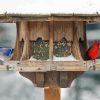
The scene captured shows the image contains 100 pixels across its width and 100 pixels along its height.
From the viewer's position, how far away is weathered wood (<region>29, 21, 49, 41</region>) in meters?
3.40

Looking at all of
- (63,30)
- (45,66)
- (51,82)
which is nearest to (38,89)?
(51,82)

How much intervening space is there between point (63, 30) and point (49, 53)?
0.22 m

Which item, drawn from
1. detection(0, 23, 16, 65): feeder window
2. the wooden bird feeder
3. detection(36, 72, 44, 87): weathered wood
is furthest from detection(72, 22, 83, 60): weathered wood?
detection(0, 23, 16, 65): feeder window

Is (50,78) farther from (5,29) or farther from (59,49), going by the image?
(5,29)

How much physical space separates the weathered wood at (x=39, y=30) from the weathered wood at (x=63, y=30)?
69mm

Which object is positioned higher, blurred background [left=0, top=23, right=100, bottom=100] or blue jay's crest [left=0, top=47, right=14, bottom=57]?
blue jay's crest [left=0, top=47, right=14, bottom=57]

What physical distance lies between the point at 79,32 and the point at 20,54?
50 cm

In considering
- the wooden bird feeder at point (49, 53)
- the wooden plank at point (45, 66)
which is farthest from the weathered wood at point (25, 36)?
the wooden plank at point (45, 66)

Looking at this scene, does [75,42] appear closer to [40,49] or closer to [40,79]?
[40,49]

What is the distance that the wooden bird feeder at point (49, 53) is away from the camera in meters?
3.25

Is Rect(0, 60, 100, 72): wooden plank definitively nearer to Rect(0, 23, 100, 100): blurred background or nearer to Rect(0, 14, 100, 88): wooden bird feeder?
Rect(0, 14, 100, 88): wooden bird feeder

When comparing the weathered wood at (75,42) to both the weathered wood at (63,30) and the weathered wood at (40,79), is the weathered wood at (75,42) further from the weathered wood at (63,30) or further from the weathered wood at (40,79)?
the weathered wood at (40,79)
